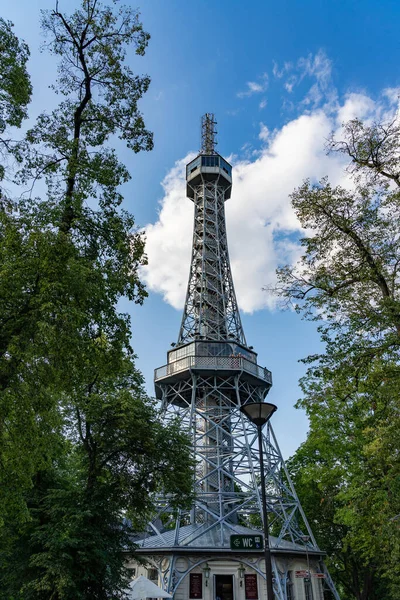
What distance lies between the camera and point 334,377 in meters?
13.3

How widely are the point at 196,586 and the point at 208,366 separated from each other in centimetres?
1319

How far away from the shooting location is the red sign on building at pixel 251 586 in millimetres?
21094

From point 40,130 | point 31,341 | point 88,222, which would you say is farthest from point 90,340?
point 40,130

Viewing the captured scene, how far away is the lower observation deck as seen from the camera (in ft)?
101

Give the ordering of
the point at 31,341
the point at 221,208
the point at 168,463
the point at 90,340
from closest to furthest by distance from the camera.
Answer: the point at 31,341, the point at 90,340, the point at 168,463, the point at 221,208

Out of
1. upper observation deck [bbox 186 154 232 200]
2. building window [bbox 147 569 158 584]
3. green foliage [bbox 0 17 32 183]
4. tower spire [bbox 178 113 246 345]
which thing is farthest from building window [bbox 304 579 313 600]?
upper observation deck [bbox 186 154 232 200]

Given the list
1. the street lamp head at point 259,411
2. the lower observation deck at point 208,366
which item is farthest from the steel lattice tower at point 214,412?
the street lamp head at point 259,411

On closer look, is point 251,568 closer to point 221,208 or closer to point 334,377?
point 334,377

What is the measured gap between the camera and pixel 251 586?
69.7ft

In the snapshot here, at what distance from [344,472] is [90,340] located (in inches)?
654

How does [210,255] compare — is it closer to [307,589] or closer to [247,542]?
[307,589]

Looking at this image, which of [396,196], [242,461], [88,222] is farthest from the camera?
[242,461]

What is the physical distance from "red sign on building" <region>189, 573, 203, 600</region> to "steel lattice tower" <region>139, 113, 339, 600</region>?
52cm

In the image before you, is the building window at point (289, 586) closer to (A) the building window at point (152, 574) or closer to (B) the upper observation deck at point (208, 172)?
(A) the building window at point (152, 574)
